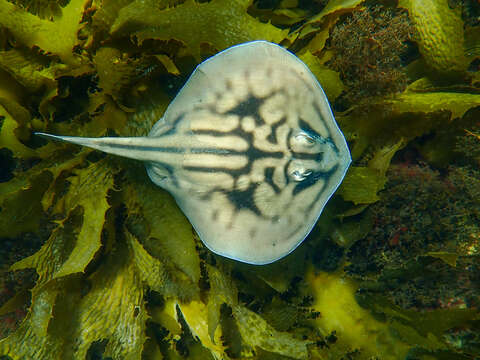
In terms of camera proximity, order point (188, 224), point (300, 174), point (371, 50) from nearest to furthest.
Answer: point (300, 174), point (371, 50), point (188, 224)

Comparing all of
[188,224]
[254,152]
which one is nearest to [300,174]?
[254,152]

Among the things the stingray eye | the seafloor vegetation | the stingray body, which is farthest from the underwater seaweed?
the stingray eye

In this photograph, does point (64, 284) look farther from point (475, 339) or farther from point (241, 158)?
point (475, 339)

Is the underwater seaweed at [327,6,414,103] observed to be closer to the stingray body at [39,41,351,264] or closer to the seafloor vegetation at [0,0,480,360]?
the seafloor vegetation at [0,0,480,360]

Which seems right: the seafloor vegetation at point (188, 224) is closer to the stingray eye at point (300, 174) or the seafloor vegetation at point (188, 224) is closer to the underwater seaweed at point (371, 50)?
the underwater seaweed at point (371, 50)

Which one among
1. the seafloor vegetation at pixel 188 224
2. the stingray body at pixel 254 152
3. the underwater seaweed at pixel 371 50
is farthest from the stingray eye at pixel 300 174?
the underwater seaweed at pixel 371 50

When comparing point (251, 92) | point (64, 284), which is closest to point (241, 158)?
point (251, 92)

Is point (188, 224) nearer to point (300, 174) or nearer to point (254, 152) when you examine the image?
point (254, 152)
